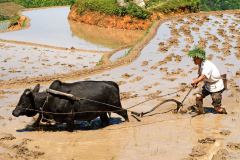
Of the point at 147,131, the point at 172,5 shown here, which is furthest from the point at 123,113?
the point at 172,5

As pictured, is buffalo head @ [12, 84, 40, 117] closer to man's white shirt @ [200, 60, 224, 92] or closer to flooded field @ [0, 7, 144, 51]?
man's white shirt @ [200, 60, 224, 92]

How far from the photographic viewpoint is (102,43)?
84.8ft

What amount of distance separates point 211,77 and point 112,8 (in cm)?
2392

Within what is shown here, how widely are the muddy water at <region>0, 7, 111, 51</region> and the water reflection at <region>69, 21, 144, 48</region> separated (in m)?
0.46

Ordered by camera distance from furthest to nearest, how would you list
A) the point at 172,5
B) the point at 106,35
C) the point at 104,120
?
the point at 172,5
the point at 106,35
the point at 104,120

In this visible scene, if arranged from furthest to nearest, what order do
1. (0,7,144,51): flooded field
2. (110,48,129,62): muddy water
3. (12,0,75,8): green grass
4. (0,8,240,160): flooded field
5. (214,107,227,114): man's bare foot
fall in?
(12,0,75,8): green grass
(0,7,144,51): flooded field
(110,48,129,62): muddy water
(214,107,227,114): man's bare foot
(0,8,240,160): flooded field

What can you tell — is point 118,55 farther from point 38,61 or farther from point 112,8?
point 112,8

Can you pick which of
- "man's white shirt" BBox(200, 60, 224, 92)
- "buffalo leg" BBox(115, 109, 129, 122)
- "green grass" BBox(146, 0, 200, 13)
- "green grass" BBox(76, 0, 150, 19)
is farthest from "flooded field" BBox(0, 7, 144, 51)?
"man's white shirt" BBox(200, 60, 224, 92)

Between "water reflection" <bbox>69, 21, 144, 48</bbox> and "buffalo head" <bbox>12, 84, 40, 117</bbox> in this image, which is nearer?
"buffalo head" <bbox>12, 84, 40, 117</bbox>

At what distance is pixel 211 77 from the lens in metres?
9.46

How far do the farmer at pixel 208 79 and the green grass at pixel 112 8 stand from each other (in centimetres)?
2254

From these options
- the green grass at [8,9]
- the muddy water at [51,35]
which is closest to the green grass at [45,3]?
the green grass at [8,9]

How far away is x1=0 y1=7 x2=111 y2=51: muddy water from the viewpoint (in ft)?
81.5

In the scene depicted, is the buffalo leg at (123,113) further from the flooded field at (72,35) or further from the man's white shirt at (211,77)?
the flooded field at (72,35)
